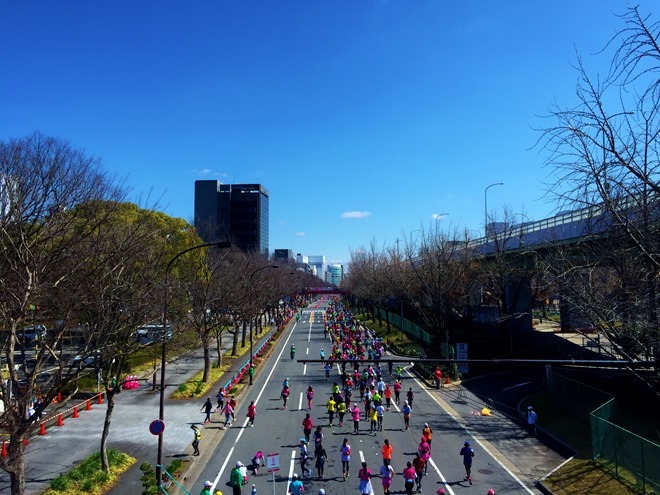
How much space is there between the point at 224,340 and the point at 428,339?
80.3ft

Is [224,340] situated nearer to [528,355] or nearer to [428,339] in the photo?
[428,339]

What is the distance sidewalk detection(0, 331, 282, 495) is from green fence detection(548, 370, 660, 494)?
1474 cm

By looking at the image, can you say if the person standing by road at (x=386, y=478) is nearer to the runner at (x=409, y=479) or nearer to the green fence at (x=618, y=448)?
the runner at (x=409, y=479)

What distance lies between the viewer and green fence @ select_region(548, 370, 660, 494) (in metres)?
14.7

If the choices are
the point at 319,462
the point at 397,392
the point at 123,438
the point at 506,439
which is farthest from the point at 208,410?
the point at 506,439

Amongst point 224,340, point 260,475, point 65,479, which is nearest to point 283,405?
point 260,475

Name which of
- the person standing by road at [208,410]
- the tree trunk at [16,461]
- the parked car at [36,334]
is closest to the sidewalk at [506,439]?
the person standing by road at [208,410]

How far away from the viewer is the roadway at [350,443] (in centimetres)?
1606

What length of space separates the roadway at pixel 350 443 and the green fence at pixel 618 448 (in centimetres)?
317

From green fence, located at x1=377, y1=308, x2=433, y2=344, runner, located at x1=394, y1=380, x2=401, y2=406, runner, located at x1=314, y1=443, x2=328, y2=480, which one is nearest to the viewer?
runner, located at x1=314, y1=443, x2=328, y2=480

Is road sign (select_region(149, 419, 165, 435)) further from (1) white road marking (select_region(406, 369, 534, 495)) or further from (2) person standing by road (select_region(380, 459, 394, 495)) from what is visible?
(1) white road marking (select_region(406, 369, 534, 495))

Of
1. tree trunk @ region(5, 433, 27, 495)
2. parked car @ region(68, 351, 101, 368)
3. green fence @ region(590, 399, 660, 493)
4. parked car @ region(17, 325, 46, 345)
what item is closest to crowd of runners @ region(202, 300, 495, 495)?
green fence @ region(590, 399, 660, 493)

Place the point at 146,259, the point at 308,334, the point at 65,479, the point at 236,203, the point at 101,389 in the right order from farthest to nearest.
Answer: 1. the point at 236,203
2. the point at 308,334
3. the point at 101,389
4. the point at 146,259
5. the point at 65,479

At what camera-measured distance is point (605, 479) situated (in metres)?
16.0
